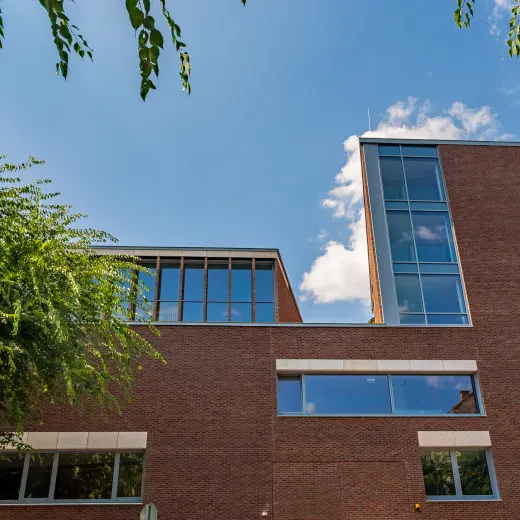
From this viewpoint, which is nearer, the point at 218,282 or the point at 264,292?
the point at 264,292

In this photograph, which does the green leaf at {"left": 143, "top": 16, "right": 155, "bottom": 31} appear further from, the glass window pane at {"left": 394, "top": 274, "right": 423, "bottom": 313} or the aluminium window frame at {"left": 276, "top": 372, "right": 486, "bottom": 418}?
the glass window pane at {"left": 394, "top": 274, "right": 423, "bottom": 313}

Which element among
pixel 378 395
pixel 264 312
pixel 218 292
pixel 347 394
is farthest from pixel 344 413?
pixel 218 292

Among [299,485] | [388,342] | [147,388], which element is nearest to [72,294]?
[147,388]

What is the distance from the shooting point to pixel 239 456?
1480cm

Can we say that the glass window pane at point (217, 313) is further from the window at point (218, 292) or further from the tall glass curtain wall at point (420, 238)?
the tall glass curtain wall at point (420, 238)

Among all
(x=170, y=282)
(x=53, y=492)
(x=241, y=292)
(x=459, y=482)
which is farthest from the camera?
(x=170, y=282)

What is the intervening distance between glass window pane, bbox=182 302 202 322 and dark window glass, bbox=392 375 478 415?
815cm

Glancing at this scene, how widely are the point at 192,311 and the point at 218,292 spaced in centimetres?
126

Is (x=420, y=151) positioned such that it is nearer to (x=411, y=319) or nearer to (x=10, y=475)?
(x=411, y=319)

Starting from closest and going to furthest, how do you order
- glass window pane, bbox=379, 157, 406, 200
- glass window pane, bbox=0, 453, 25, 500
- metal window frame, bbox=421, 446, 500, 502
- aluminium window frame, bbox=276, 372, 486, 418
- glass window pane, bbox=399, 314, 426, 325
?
1. glass window pane, bbox=0, 453, 25, 500
2. metal window frame, bbox=421, 446, 500, 502
3. aluminium window frame, bbox=276, 372, 486, 418
4. glass window pane, bbox=399, 314, 426, 325
5. glass window pane, bbox=379, 157, 406, 200

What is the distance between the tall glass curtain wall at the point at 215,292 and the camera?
21.0m

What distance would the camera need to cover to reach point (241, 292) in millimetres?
21266

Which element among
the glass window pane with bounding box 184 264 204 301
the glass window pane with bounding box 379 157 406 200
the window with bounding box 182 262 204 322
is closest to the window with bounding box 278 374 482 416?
the window with bounding box 182 262 204 322

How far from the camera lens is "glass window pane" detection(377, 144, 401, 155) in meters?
20.0
